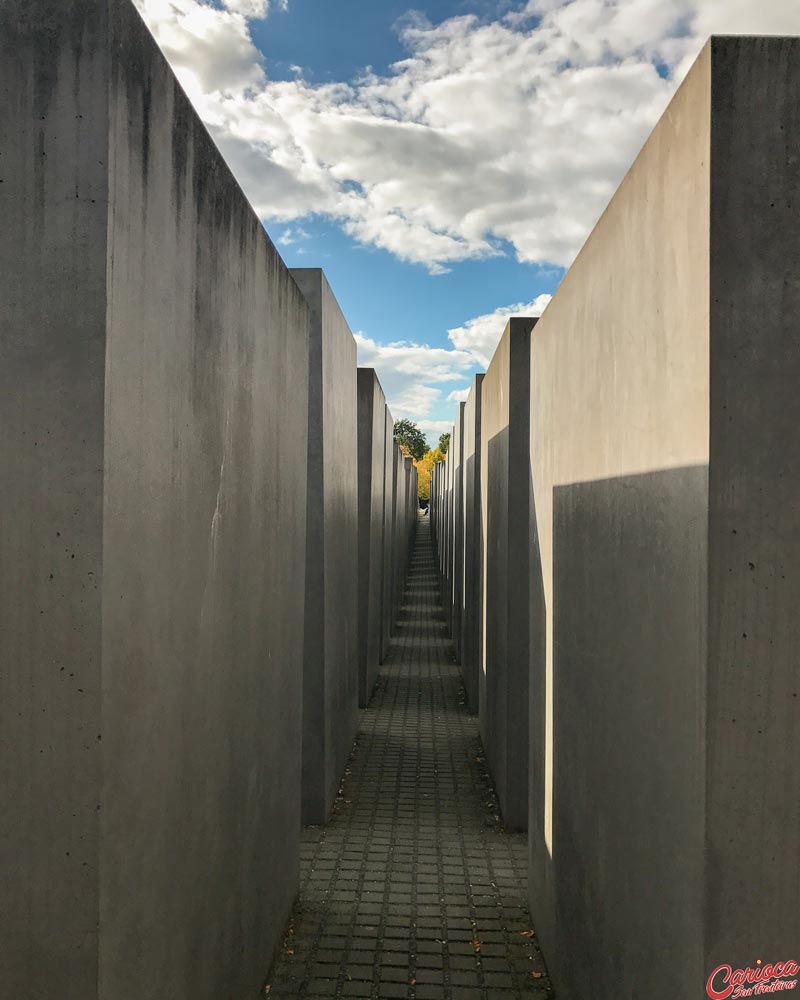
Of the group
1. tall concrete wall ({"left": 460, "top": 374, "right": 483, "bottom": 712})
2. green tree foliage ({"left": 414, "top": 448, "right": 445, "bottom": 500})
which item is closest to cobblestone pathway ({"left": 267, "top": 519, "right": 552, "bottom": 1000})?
tall concrete wall ({"left": 460, "top": 374, "right": 483, "bottom": 712})

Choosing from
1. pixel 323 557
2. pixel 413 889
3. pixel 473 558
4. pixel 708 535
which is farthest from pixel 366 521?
pixel 708 535

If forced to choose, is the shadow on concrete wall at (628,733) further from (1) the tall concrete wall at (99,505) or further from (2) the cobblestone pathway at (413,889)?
(1) the tall concrete wall at (99,505)

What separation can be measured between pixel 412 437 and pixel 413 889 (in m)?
115

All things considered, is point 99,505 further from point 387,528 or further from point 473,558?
point 387,528

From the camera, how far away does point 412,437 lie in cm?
12012

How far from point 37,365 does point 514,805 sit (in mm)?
6105

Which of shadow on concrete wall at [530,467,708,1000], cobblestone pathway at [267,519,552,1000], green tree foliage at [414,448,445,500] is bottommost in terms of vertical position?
cobblestone pathway at [267,519,552,1000]

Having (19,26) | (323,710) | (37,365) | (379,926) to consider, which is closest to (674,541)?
(37,365)

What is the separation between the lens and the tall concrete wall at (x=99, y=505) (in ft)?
7.79

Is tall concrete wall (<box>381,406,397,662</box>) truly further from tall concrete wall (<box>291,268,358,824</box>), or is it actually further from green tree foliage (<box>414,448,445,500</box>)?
green tree foliage (<box>414,448,445,500</box>)

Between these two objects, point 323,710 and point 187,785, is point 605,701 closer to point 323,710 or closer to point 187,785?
point 187,785

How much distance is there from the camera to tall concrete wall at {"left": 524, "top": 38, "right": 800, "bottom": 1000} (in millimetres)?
2434

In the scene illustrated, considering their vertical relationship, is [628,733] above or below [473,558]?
below

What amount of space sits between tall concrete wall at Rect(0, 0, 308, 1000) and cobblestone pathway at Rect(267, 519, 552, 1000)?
2.05 meters
